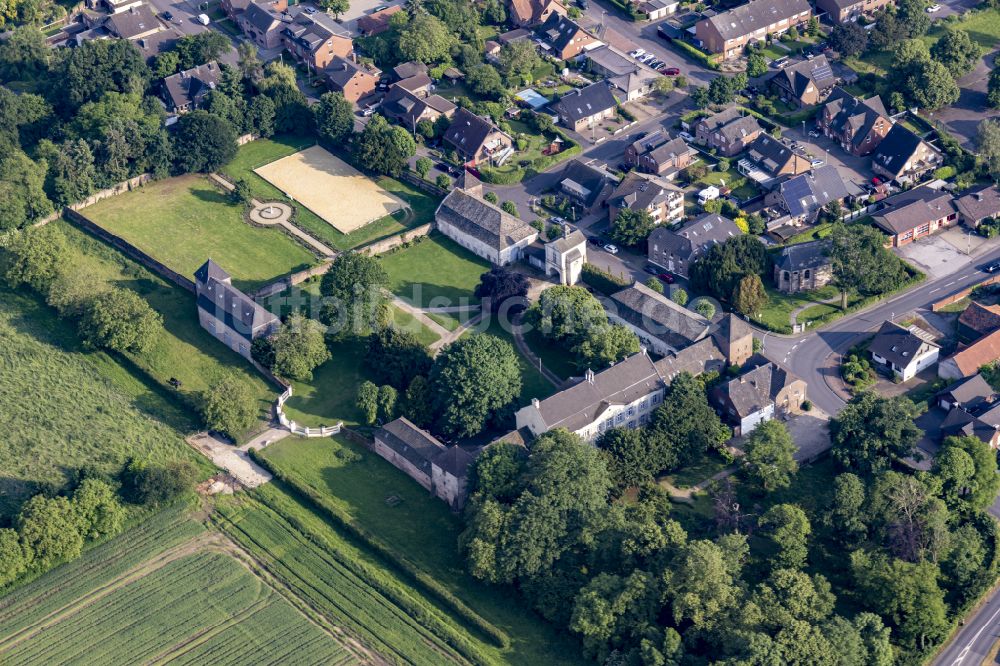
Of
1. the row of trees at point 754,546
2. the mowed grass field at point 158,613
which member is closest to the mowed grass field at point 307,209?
the row of trees at point 754,546

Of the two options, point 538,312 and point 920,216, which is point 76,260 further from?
point 920,216

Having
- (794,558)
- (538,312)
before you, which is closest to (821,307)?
(538,312)

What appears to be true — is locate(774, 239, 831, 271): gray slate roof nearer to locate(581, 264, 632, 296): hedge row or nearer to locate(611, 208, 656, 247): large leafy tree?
locate(611, 208, 656, 247): large leafy tree

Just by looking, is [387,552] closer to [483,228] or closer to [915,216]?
[483,228]

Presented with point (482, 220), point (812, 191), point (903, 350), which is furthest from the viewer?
point (812, 191)

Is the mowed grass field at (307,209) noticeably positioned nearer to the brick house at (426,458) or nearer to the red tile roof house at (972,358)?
the brick house at (426,458)

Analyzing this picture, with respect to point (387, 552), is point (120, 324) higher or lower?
higher

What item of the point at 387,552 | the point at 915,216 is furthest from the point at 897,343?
the point at 387,552
